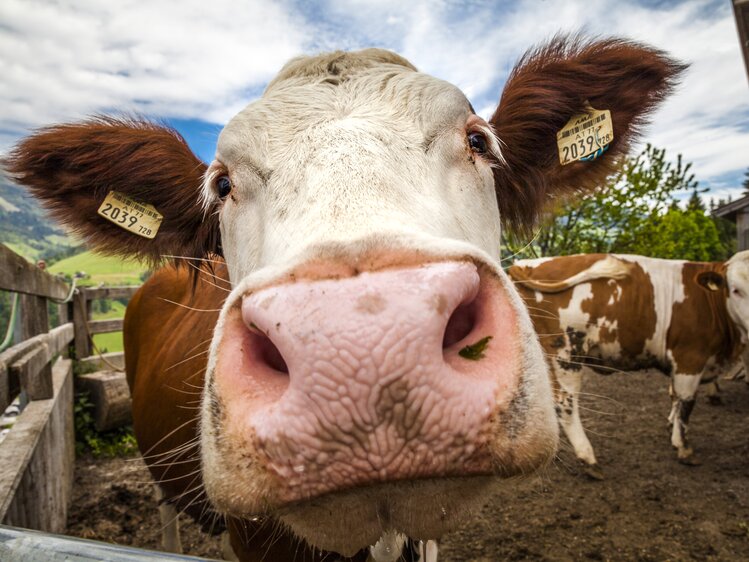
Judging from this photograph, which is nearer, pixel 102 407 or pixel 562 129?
pixel 562 129

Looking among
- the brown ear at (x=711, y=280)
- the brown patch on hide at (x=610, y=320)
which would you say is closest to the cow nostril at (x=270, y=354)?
the brown patch on hide at (x=610, y=320)

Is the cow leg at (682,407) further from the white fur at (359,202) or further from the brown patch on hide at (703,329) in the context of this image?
the white fur at (359,202)

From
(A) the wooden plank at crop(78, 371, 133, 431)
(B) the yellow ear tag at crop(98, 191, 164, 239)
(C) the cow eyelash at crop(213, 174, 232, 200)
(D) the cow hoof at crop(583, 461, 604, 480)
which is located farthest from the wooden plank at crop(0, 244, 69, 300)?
(D) the cow hoof at crop(583, 461, 604, 480)

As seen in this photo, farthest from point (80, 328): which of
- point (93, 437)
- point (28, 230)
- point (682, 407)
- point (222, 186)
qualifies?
point (28, 230)

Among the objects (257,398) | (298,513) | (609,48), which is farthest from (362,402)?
(609,48)

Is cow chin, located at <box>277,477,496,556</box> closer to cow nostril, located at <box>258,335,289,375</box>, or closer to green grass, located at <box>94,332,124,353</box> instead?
cow nostril, located at <box>258,335,289,375</box>

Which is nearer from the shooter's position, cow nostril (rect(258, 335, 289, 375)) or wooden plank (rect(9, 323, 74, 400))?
cow nostril (rect(258, 335, 289, 375))

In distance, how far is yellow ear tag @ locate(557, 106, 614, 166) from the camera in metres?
2.18

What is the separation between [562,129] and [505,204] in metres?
0.45

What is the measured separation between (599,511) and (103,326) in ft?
21.8

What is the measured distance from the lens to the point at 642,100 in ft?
7.61

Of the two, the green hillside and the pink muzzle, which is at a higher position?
the green hillside

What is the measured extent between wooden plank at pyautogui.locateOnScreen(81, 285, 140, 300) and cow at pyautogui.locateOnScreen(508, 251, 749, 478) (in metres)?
5.91

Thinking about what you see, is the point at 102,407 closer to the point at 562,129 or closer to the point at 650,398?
the point at 562,129
